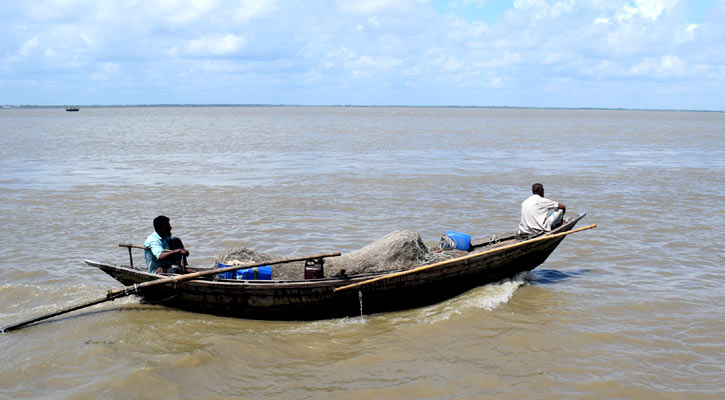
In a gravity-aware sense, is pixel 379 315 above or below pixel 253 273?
below

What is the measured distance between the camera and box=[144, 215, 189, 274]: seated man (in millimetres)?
7488

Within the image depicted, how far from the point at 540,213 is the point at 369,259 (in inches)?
125

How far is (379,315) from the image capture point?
25.3 feet

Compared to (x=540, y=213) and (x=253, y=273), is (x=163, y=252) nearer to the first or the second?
(x=253, y=273)

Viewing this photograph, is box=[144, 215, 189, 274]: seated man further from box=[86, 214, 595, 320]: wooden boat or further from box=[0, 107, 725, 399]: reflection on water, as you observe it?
box=[0, 107, 725, 399]: reflection on water

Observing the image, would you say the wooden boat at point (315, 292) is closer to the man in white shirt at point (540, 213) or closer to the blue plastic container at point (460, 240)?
the blue plastic container at point (460, 240)

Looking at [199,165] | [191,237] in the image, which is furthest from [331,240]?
[199,165]

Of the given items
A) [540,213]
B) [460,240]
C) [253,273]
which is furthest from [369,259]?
[540,213]

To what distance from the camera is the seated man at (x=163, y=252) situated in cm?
749

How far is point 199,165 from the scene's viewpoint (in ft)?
77.3

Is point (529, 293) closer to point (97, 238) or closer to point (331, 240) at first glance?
point (331, 240)

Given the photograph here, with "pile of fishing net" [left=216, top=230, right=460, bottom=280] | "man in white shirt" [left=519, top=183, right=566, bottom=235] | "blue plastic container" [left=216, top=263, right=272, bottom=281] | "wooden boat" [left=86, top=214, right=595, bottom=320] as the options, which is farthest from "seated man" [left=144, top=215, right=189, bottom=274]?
"man in white shirt" [left=519, top=183, right=566, bottom=235]

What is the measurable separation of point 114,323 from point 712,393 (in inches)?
282

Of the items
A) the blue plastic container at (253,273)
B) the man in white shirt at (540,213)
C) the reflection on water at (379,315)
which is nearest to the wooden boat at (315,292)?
the reflection on water at (379,315)
